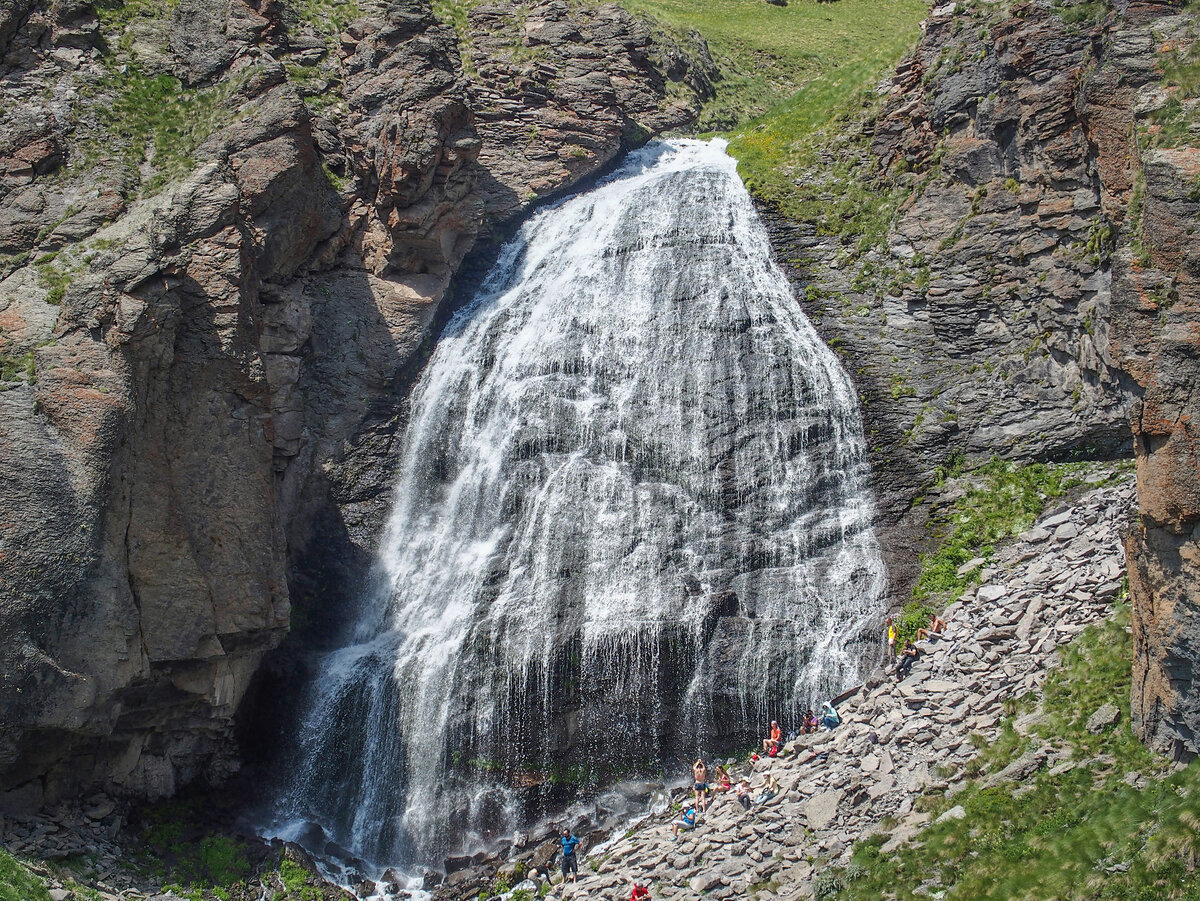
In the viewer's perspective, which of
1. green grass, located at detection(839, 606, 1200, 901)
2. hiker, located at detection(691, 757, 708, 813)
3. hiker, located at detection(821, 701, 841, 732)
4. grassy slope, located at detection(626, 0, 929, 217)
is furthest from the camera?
grassy slope, located at detection(626, 0, 929, 217)

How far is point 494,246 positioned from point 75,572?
19.9 metres

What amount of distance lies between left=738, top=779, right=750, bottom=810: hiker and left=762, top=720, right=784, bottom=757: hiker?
1.24 meters

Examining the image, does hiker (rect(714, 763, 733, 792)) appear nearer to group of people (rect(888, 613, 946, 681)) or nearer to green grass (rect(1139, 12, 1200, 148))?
group of people (rect(888, 613, 946, 681))

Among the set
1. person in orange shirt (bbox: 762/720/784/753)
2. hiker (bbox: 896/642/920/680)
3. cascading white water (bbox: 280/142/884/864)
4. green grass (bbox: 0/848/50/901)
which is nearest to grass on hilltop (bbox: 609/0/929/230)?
cascading white water (bbox: 280/142/884/864)

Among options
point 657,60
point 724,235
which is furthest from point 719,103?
point 724,235

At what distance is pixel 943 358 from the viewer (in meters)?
27.0

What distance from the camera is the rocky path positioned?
17.0 m

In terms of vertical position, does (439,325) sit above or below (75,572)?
above

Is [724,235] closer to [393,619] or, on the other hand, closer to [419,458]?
[419,458]

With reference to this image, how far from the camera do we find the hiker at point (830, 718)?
66.1 ft

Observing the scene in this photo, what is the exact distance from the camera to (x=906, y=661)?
20.3 metres

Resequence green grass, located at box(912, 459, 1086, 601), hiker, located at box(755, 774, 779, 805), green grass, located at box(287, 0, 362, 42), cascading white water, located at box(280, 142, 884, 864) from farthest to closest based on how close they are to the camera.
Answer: green grass, located at box(287, 0, 362, 42)
green grass, located at box(912, 459, 1086, 601)
cascading white water, located at box(280, 142, 884, 864)
hiker, located at box(755, 774, 779, 805)

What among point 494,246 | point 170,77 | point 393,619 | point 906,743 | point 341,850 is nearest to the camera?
point 906,743

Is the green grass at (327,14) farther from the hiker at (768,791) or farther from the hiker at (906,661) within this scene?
the hiker at (768,791)
